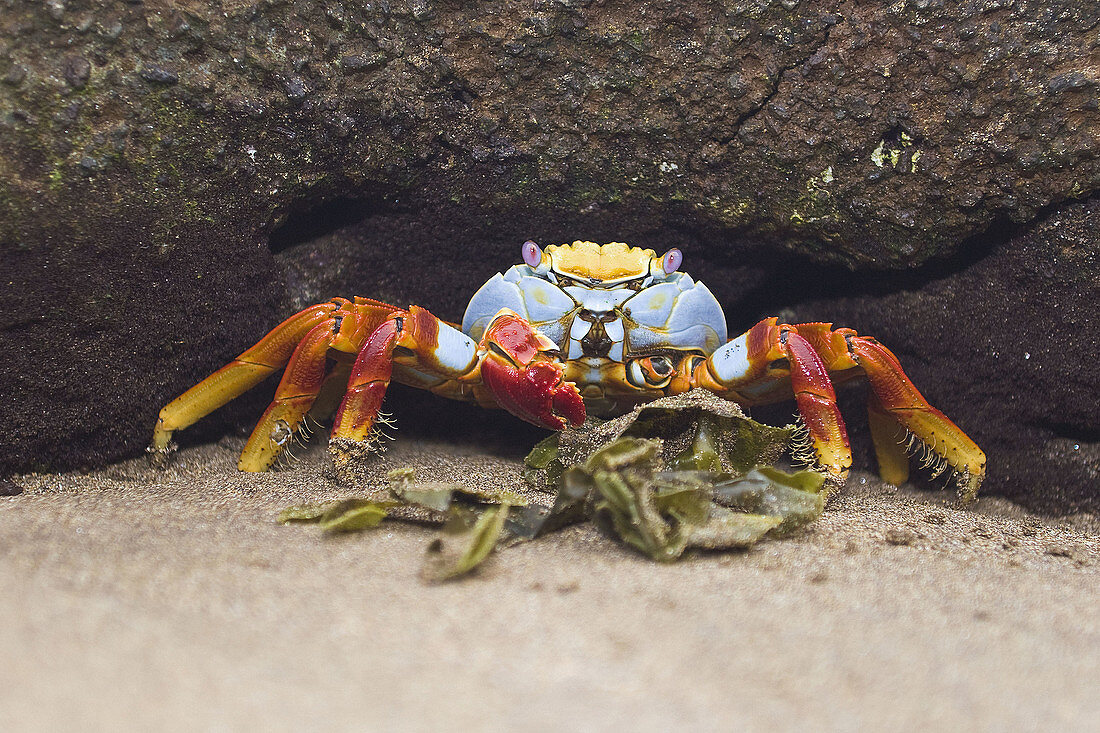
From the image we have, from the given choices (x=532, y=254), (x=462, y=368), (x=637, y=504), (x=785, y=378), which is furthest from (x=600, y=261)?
(x=637, y=504)

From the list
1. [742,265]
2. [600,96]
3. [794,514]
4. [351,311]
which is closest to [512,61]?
[600,96]

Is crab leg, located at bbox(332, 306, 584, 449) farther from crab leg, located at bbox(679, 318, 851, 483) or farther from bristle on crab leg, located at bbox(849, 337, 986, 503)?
bristle on crab leg, located at bbox(849, 337, 986, 503)

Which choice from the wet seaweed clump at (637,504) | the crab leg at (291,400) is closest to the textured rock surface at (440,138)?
the crab leg at (291,400)

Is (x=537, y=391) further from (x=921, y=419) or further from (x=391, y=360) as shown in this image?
(x=921, y=419)

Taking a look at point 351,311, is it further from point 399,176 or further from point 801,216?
point 801,216

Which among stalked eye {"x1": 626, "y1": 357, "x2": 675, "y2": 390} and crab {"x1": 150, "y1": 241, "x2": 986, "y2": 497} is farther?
stalked eye {"x1": 626, "y1": 357, "x2": 675, "y2": 390}

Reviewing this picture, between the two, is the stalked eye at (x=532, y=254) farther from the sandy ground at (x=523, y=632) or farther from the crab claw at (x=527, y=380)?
the sandy ground at (x=523, y=632)

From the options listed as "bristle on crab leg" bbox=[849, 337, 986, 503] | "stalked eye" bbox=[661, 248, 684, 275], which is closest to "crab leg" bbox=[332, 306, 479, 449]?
"stalked eye" bbox=[661, 248, 684, 275]
